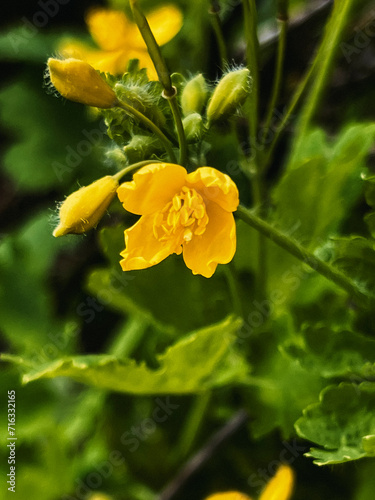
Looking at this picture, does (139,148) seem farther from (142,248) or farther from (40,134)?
(40,134)

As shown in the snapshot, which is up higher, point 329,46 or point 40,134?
point 329,46

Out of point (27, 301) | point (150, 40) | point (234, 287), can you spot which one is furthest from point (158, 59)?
point (27, 301)

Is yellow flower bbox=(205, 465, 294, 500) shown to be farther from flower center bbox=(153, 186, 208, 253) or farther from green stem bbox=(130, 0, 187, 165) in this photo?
green stem bbox=(130, 0, 187, 165)

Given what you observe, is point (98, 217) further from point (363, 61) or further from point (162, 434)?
point (363, 61)

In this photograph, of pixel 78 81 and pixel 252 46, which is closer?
pixel 78 81

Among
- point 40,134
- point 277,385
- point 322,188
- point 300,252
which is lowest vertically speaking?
point 277,385

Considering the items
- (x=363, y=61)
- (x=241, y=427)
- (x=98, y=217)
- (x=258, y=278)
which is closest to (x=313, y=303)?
(x=258, y=278)

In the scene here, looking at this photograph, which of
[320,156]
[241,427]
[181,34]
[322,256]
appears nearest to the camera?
[322,256]

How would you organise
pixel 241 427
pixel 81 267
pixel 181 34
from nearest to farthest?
pixel 241 427 < pixel 181 34 < pixel 81 267
